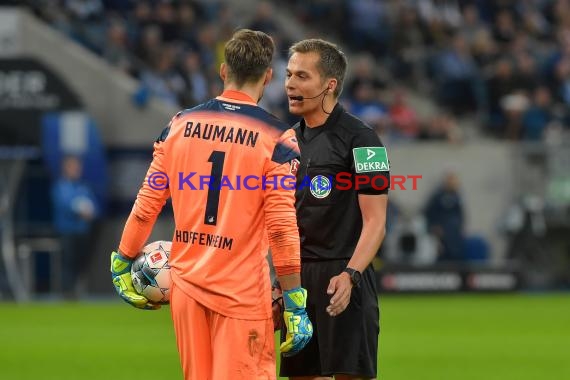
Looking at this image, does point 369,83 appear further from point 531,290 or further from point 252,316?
point 252,316

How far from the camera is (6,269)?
20.5 meters

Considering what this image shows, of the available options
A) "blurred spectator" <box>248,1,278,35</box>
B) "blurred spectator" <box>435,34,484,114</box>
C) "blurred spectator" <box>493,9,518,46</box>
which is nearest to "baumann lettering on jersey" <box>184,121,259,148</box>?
"blurred spectator" <box>248,1,278,35</box>

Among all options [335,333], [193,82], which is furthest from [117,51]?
[335,333]

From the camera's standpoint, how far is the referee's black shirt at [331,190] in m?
6.81

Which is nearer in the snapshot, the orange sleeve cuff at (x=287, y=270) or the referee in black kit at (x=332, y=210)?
the orange sleeve cuff at (x=287, y=270)

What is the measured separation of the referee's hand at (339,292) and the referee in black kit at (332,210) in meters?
0.19

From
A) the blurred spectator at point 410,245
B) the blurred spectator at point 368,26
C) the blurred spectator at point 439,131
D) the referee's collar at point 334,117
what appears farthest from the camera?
the blurred spectator at point 368,26

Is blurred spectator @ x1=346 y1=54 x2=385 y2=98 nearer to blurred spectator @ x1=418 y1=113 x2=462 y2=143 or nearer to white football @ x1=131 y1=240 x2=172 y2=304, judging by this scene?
blurred spectator @ x1=418 y1=113 x2=462 y2=143

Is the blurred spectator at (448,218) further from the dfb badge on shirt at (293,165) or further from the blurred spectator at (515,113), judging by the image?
the dfb badge on shirt at (293,165)

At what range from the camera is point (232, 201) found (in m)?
5.85

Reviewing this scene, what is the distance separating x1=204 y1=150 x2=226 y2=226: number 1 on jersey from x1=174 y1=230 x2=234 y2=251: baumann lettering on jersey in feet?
0.21

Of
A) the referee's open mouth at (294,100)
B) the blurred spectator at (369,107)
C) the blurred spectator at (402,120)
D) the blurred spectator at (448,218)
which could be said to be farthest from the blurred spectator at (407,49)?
the referee's open mouth at (294,100)

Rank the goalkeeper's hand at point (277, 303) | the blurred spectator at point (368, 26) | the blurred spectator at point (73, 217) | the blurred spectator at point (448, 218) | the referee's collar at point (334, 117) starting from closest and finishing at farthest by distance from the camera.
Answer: the goalkeeper's hand at point (277, 303), the referee's collar at point (334, 117), the blurred spectator at point (73, 217), the blurred spectator at point (448, 218), the blurred spectator at point (368, 26)

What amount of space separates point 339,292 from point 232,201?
0.96 meters
